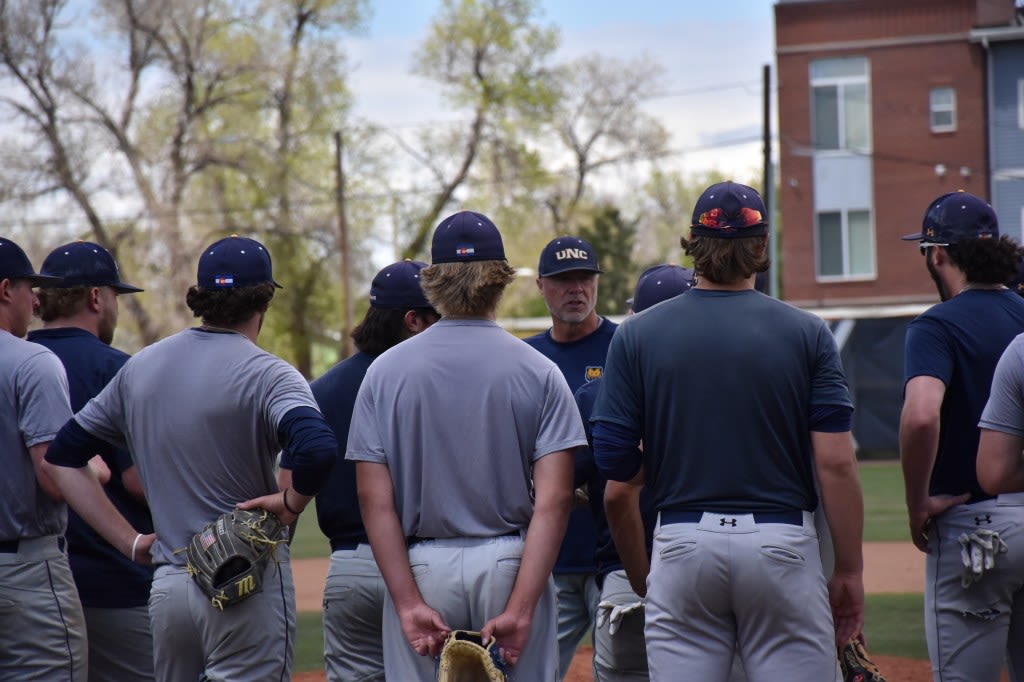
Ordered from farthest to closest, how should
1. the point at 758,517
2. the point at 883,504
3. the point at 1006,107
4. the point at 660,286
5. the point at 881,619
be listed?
the point at 1006,107 < the point at 883,504 < the point at 881,619 < the point at 660,286 < the point at 758,517

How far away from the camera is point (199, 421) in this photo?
380cm

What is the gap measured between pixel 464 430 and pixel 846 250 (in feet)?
90.7

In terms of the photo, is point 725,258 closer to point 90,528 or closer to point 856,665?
point 856,665

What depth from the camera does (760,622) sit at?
11.1 ft

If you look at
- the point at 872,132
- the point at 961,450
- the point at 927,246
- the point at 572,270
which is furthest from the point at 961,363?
the point at 872,132

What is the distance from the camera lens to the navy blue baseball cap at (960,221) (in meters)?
4.35

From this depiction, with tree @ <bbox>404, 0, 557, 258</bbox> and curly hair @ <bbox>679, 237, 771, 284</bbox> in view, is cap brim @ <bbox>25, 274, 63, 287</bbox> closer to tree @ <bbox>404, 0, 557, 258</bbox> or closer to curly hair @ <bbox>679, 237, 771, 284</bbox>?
curly hair @ <bbox>679, 237, 771, 284</bbox>

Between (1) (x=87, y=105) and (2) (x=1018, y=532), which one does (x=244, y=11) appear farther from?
(2) (x=1018, y=532)

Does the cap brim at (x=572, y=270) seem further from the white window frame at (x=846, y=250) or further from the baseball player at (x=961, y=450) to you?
the white window frame at (x=846, y=250)

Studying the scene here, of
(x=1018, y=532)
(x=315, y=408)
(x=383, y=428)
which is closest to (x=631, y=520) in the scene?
(x=383, y=428)

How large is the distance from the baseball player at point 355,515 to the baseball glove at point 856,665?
5.86ft

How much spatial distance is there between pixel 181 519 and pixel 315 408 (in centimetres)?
57

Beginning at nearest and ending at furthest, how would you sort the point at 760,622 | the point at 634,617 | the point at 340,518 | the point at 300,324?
the point at 760,622, the point at 634,617, the point at 340,518, the point at 300,324

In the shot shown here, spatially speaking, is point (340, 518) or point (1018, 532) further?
point (340, 518)
